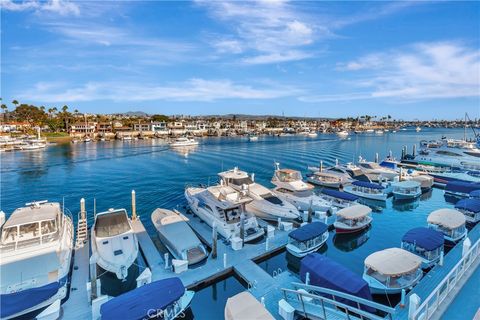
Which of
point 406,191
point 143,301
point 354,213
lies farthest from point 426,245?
point 406,191

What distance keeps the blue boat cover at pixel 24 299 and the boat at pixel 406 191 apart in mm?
30741

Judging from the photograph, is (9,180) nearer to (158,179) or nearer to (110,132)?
(158,179)

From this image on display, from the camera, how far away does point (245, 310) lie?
864cm

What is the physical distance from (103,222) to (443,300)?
17.0 metres

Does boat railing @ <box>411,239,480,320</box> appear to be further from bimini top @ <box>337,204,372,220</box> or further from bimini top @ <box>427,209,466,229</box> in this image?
bimini top @ <box>337,204,372,220</box>

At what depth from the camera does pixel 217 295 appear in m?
12.6

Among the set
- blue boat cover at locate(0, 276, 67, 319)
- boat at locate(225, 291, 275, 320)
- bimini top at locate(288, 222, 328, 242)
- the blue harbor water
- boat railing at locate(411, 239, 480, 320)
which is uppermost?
boat railing at locate(411, 239, 480, 320)

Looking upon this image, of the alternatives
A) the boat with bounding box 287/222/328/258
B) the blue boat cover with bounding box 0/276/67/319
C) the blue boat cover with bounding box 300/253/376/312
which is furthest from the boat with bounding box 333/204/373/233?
the blue boat cover with bounding box 0/276/67/319

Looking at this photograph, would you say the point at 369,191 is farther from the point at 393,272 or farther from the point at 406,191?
the point at 393,272

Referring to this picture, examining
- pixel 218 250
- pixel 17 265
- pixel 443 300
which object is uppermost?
pixel 443 300

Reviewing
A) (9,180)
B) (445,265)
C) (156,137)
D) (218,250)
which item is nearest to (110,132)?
(156,137)

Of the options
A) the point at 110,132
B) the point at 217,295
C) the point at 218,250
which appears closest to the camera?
the point at 217,295

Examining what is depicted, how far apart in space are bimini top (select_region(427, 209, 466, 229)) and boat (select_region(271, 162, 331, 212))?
7.54 meters

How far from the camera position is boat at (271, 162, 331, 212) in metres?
22.8
